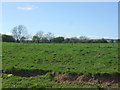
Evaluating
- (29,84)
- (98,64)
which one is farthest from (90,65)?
(29,84)

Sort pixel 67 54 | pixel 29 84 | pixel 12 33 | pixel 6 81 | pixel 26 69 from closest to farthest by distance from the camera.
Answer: pixel 29 84 → pixel 6 81 → pixel 26 69 → pixel 67 54 → pixel 12 33

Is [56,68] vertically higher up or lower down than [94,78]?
higher up

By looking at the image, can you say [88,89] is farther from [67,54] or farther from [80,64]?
[67,54]

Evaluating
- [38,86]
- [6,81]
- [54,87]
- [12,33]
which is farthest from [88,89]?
[12,33]

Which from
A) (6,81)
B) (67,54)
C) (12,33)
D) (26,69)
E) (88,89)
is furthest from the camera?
(12,33)

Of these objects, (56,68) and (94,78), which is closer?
(94,78)

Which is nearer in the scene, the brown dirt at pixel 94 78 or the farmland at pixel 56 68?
the farmland at pixel 56 68

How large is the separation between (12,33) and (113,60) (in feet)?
202

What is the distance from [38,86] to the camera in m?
13.0

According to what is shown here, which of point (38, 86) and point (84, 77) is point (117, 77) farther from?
point (38, 86)

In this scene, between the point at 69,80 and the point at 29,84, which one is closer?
the point at 29,84

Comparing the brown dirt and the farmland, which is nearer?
the farmland

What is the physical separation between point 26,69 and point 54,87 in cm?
477

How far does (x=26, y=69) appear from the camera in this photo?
17.1 m
